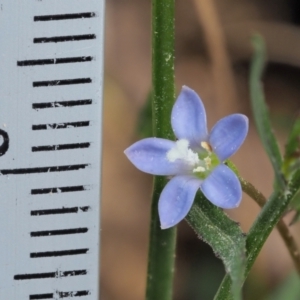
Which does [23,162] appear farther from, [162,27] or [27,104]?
[162,27]

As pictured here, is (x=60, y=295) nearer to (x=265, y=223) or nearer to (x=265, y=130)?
(x=265, y=223)

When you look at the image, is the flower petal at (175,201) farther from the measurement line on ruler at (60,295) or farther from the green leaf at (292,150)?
the measurement line on ruler at (60,295)

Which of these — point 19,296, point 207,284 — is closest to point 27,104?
point 19,296

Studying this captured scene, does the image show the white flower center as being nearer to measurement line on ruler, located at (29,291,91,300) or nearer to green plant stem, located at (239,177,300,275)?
green plant stem, located at (239,177,300,275)

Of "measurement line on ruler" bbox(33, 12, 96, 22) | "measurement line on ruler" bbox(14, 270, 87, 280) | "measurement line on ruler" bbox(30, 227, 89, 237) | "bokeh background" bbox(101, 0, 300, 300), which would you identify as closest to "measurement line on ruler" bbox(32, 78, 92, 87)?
"measurement line on ruler" bbox(33, 12, 96, 22)

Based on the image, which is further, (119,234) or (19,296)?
(119,234)

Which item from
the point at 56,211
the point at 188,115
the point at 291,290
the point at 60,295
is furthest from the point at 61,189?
the point at 291,290
